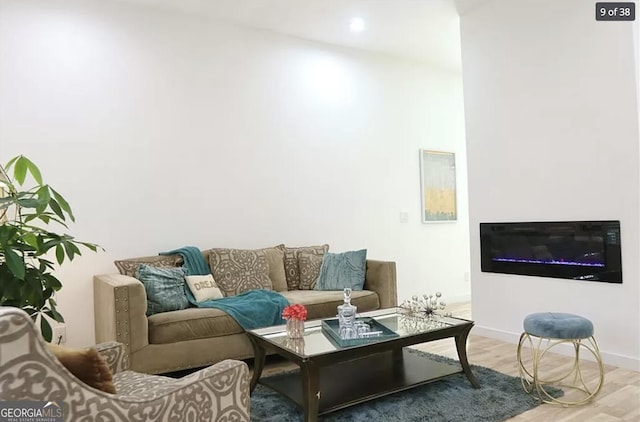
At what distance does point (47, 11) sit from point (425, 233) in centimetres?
428

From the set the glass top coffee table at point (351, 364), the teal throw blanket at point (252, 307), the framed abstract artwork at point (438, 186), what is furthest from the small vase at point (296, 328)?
the framed abstract artwork at point (438, 186)

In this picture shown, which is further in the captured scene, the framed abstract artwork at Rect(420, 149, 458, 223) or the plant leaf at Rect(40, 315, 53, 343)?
the framed abstract artwork at Rect(420, 149, 458, 223)

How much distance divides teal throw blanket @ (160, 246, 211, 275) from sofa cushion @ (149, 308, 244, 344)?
0.49 m

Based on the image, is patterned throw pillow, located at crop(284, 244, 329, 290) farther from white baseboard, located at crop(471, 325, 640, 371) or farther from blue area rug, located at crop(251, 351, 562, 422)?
white baseboard, located at crop(471, 325, 640, 371)

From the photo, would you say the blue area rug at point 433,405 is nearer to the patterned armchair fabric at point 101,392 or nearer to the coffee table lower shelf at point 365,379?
the coffee table lower shelf at point 365,379

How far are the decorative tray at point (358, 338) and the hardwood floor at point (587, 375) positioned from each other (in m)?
0.78

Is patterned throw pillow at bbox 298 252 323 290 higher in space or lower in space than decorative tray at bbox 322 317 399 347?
higher

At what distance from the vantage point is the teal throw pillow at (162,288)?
3201 mm

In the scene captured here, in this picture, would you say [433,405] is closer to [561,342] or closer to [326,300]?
[561,342]

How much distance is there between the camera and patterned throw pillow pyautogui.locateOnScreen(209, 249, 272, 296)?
3.78 meters

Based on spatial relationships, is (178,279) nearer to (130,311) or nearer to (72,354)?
(130,311)

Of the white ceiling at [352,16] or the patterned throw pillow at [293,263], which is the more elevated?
the white ceiling at [352,16]

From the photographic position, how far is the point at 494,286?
404 cm

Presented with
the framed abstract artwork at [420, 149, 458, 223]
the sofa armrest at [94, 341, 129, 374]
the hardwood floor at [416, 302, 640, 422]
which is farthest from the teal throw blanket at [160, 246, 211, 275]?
the framed abstract artwork at [420, 149, 458, 223]
